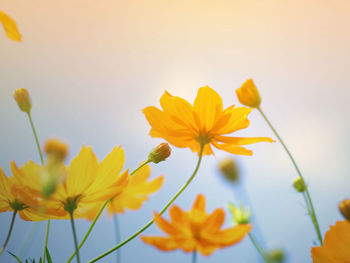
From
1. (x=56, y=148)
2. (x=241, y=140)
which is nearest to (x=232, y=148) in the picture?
(x=241, y=140)

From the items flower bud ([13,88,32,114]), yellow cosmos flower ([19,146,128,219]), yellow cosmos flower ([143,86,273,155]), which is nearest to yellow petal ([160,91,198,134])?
yellow cosmos flower ([143,86,273,155])

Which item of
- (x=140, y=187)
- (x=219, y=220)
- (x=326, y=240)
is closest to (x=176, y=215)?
(x=219, y=220)

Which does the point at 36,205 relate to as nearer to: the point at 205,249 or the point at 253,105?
the point at 205,249

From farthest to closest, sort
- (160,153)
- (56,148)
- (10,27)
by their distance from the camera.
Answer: (160,153) → (10,27) → (56,148)

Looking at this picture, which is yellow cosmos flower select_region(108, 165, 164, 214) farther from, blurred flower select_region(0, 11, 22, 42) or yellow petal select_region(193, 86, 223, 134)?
blurred flower select_region(0, 11, 22, 42)

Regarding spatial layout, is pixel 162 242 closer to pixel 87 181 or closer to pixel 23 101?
pixel 87 181

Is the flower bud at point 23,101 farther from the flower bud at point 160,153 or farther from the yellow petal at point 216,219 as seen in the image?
the yellow petal at point 216,219
